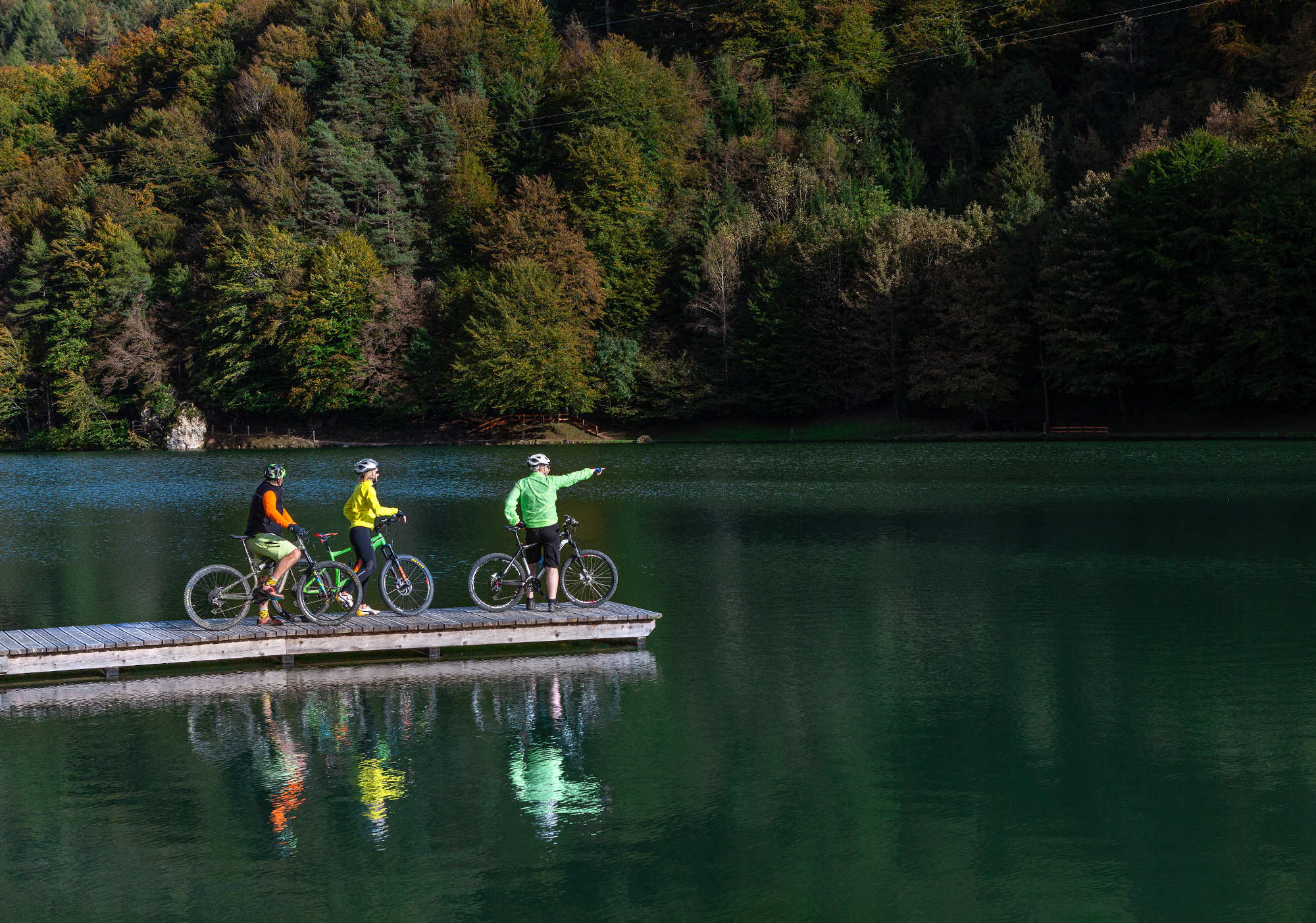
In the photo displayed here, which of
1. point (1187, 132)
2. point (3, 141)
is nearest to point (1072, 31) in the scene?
point (1187, 132)

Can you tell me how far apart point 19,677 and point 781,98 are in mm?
104689

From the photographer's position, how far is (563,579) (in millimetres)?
17750

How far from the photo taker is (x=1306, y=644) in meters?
16.2

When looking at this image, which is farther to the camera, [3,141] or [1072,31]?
[3,141]

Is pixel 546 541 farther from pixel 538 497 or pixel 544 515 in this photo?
pixel 538 497

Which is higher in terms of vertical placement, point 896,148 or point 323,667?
point 896,148

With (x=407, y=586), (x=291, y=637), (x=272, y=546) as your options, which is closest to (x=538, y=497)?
(x=407, y=586)

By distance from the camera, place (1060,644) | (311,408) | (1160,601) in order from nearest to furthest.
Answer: (1060,644) → (1160,601) → (311,408)

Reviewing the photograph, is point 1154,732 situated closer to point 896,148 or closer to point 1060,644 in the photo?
point 1060,644

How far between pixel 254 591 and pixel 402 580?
1.89 metres

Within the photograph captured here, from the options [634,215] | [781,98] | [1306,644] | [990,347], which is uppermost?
[781,98]

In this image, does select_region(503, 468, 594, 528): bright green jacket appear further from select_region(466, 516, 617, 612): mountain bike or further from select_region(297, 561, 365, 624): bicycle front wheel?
select_region(297, 561, 365, 624): bicycle front wheel

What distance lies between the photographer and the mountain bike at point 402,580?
17.2 meters

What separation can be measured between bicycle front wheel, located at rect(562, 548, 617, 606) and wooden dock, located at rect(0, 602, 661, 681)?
84cm
